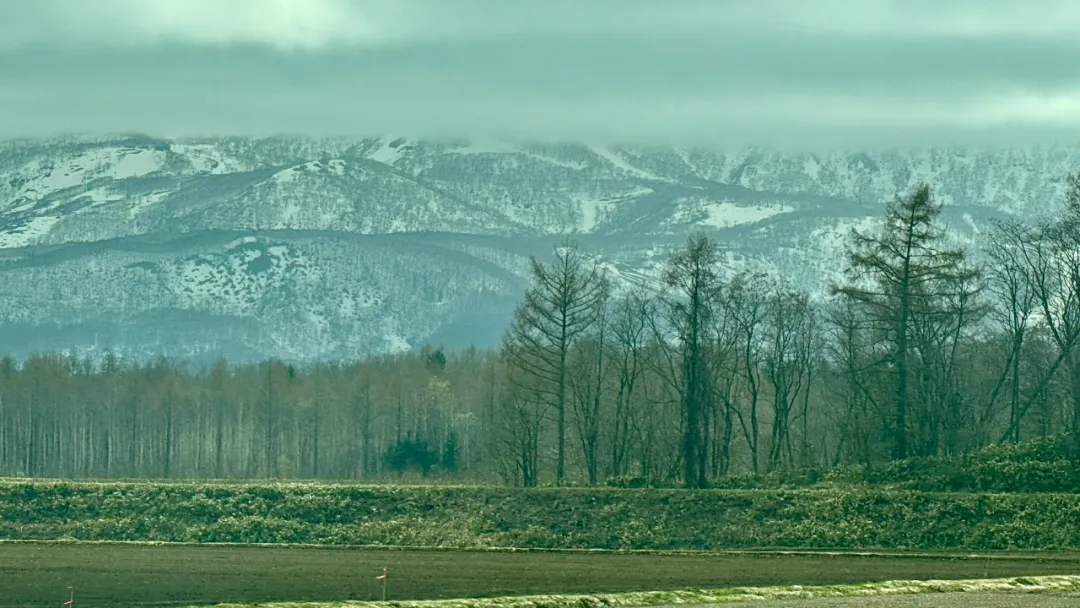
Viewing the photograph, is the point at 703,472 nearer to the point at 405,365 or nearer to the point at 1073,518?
the point at 1073,518

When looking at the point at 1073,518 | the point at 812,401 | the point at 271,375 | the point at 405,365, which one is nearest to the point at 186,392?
the point at 271,375

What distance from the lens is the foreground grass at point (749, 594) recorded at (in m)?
49.0

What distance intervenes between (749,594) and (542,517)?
24764 mm

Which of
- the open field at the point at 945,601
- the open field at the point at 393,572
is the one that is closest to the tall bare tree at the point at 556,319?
the open field at the point at 393,572

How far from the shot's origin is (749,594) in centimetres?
5206

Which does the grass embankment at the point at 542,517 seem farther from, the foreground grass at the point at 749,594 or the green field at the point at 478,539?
the foreground grass at the point at 749,594

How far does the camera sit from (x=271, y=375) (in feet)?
522

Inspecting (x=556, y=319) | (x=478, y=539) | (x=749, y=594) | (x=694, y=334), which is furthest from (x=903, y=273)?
(x=749, y=594)

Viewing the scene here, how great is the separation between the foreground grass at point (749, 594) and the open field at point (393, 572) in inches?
104

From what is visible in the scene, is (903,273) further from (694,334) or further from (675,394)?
(675,394)

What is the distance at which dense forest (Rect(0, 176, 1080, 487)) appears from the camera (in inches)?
3359

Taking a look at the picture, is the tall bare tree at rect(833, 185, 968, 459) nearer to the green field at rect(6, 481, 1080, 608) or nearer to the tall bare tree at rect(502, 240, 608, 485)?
the green field at rect(6, 481, 1080, 608)

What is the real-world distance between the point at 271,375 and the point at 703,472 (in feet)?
269

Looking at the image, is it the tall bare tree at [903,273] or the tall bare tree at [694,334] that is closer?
the tall bare tree at [903,273]
